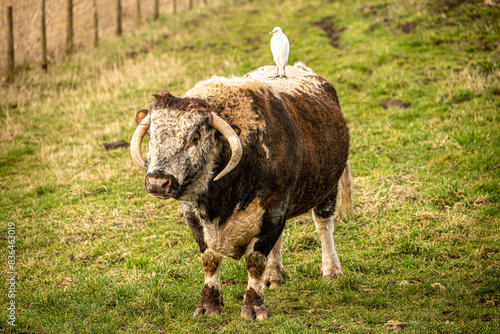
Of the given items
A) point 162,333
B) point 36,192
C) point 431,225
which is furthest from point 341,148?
point 36,192

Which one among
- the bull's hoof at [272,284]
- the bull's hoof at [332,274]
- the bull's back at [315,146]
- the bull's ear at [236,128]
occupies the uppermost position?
the bull's ear at [236,128]

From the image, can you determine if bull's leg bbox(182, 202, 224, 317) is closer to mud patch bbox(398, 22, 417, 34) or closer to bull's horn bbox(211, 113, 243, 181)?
bull's horn bbox(211, 113, 243, 181)

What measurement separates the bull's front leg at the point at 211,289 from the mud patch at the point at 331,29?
1284 cm

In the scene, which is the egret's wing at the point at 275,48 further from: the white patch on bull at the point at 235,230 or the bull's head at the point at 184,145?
the white patch on bull at the point at 235,230

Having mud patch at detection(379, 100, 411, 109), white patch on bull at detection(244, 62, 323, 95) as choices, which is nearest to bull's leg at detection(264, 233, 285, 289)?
white patch on bull at detection(244, 62, 323, 95)

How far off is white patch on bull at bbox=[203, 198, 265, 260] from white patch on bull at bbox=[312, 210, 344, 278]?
154cm

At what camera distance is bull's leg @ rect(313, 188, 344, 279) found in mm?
5919

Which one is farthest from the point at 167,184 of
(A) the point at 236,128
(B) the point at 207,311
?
(B) the point at 207,311

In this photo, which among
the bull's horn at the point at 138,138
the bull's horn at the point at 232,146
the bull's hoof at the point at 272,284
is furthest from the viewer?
the bull's hoof at the point at 272,284

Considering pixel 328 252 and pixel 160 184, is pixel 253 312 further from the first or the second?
pixel 160 184

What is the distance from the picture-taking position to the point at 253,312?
480 centimetres

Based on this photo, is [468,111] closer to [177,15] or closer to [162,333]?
[162,333]

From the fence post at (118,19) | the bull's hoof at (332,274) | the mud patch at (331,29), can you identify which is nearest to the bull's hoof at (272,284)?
the bull's hoof at (332,274)

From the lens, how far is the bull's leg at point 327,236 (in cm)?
592
